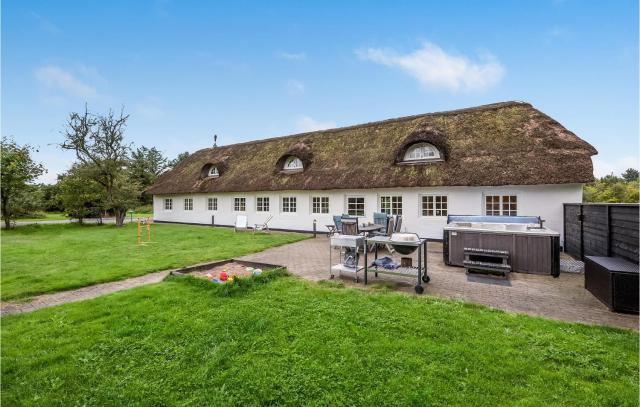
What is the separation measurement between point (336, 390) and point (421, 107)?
1790 centimetres

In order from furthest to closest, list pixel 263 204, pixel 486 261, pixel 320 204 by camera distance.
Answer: pixel 263 204 < pixel 320 204 < pixel 486 261

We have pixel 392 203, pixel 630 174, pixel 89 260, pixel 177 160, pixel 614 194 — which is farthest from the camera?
pixel 177 160

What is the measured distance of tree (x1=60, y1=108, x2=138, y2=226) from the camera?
18906mm

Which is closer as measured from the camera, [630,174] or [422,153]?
[422,153]

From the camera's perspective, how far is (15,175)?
16391 millimetres

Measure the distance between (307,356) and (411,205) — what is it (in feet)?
35.0

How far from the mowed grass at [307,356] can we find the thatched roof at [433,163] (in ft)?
27.3

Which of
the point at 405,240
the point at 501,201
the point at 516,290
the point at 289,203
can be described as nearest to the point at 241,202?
the point at 289,203

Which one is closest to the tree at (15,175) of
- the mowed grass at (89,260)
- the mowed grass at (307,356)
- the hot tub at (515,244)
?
the mowed grass at (89,260)

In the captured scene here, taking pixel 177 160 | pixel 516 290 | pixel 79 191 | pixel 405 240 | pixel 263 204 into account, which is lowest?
pixel 516 290

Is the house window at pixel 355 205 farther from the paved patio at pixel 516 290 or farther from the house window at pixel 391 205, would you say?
the paved patio at pixel 516 290

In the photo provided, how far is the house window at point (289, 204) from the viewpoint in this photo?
52.4 ft

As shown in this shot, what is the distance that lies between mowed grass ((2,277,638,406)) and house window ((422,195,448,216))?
8346 mm

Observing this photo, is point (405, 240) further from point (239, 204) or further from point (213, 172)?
point (213, 172)
